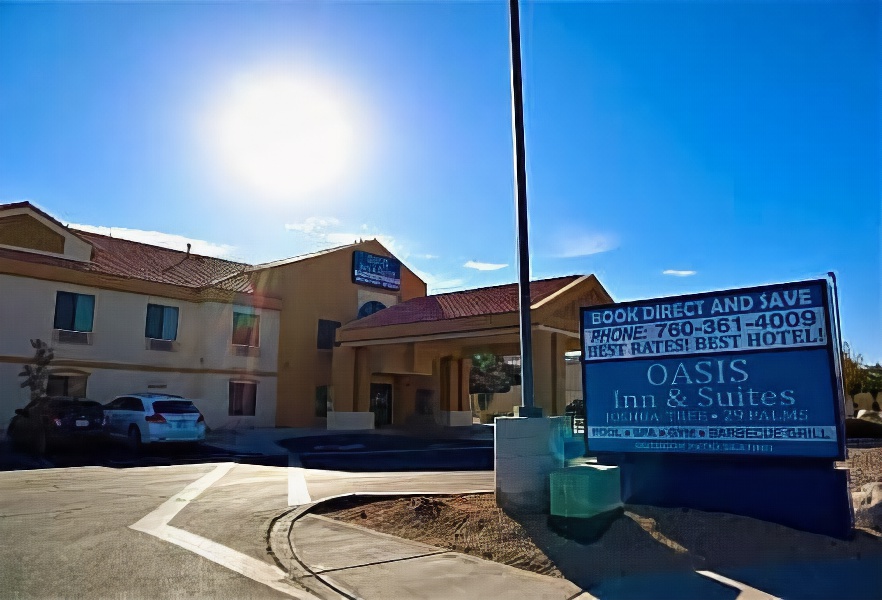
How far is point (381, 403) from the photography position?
118ft

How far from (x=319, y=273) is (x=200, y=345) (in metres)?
6.63

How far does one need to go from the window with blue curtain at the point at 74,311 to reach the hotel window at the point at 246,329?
229 inches

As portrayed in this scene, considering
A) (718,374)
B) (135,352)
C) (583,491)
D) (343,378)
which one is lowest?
(583,491)

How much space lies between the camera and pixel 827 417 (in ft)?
26.7

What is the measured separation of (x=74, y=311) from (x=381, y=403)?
14.7m

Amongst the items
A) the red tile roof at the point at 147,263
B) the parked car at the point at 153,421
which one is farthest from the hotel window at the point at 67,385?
the parked car at the point at 153,421

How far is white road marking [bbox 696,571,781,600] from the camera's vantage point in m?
5.89

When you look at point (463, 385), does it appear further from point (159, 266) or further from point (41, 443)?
point (41, 443)

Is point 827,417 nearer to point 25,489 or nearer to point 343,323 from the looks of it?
point 25,489

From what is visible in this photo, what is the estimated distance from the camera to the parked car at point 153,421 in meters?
19.9

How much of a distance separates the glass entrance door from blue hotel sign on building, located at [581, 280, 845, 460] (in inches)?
1028

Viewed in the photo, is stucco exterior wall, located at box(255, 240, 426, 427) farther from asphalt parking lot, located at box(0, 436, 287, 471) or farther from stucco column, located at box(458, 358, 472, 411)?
asphalt parking lot, located at box(0, 436, 287, 471)

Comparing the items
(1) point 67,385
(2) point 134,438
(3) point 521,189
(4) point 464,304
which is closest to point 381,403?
(4) point 464,304

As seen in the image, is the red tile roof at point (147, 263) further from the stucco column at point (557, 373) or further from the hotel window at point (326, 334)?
the stucco column at point (557, 373)
